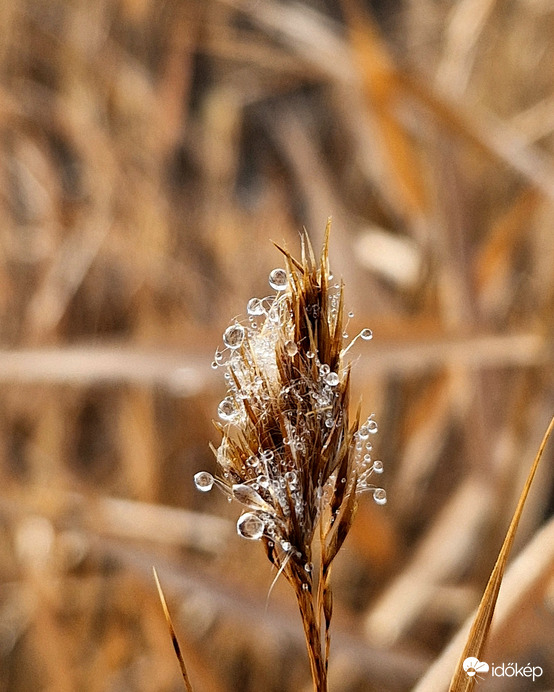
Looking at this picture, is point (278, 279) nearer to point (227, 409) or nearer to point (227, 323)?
point (227, 409)

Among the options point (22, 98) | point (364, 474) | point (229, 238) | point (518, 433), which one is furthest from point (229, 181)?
point (364, 474)

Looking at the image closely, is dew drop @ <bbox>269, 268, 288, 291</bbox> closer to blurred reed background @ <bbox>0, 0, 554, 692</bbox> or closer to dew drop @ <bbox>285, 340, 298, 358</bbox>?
dew drop @ <bbox>285, 340, 298, 358</bbox>

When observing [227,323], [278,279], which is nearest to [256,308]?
[278,279]

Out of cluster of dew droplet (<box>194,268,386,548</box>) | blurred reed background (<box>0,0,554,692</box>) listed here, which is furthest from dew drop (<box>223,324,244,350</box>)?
blurred reed background (<box>0,0,554,692</box>)

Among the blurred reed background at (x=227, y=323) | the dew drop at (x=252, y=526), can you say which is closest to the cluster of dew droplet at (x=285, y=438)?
the dew drop at (x=252, y=526)

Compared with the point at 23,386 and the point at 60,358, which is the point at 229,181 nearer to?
the point at 23,386

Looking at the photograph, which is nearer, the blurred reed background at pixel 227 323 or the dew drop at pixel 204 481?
the dew drop at pixel 204 481

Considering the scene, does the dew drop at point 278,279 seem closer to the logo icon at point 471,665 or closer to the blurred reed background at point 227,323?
the logo icon at point 471,665
